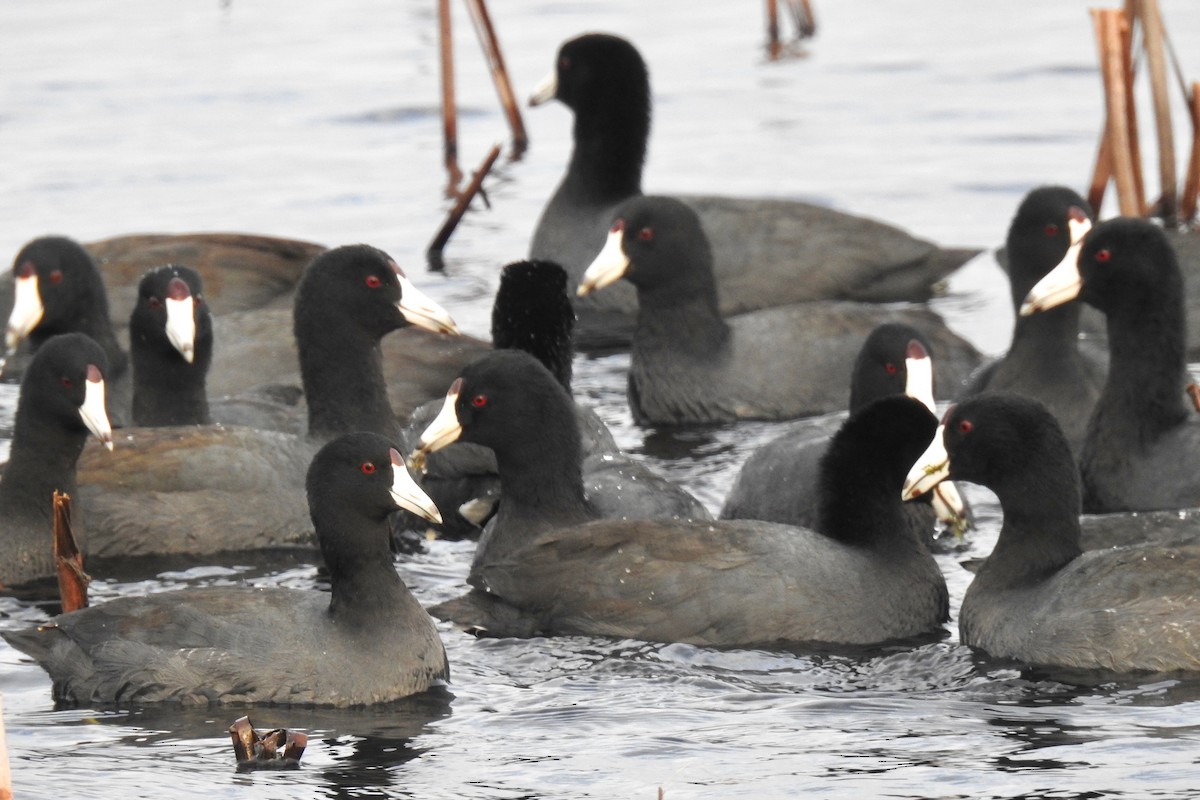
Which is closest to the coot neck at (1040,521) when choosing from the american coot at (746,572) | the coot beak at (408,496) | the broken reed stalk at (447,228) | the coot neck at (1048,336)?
the american coot at (746,572)

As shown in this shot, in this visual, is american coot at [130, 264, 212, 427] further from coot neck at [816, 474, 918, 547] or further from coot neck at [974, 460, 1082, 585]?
coot neck at [974, 460, 1082, 585]

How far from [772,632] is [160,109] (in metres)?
11.7

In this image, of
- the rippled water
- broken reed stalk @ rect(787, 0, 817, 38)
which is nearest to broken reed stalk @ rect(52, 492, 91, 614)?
the rippled water

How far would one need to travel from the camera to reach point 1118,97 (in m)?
12.2

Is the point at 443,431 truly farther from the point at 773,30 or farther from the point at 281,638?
the point at 773,30

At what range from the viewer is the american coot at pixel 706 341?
38.6 feet

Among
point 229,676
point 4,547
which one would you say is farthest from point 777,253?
point 229,676

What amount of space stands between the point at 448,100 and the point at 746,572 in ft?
27.0

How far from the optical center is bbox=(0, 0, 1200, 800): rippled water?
6852mm

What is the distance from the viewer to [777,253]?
44.4ft

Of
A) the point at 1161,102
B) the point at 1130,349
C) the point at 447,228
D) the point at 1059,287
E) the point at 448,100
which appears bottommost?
the point at 1130,349

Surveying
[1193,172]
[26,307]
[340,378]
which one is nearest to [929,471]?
[340,378]

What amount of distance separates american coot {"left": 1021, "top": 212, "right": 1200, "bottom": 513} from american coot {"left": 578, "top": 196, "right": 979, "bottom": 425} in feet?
5.83

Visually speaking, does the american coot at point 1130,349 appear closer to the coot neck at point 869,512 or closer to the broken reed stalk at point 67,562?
the coot neck at point 869,512
